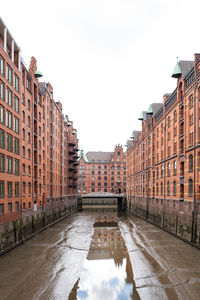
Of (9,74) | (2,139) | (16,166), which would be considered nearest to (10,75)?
(9,74)

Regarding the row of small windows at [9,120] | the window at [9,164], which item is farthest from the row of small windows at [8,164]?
the row of small windows at [9,120]

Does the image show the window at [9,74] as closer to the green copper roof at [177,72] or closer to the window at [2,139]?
the window at [2,139]

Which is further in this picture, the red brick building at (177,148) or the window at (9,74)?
the red brick building at (177,148)

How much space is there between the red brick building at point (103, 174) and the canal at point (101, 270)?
301 feet

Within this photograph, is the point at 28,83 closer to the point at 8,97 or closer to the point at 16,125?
the point at 16,125

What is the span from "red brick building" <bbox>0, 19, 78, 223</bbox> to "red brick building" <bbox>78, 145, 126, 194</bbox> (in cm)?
5522

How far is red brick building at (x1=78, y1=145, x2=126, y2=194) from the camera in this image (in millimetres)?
118750

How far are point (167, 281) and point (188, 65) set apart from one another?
31367 millimetres

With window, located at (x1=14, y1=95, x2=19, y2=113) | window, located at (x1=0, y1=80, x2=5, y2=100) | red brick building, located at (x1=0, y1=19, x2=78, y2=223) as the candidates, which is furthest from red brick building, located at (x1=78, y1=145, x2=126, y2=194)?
window, located at (x1=0, y1=80, x2=5, y2=100)

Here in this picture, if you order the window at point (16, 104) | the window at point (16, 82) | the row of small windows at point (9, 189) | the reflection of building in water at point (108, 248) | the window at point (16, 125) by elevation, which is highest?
the window at point (16, 82)

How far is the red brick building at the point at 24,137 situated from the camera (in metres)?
31.1

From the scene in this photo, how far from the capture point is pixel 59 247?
959 inches

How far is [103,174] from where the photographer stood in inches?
4751

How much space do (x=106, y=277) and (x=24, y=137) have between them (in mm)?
27418
